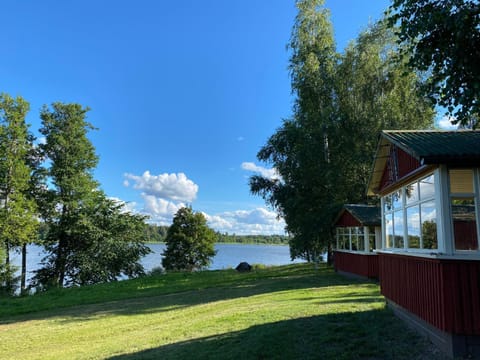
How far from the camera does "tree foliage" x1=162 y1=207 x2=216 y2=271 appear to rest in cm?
3666

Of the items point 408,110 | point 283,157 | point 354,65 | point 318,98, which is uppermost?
point 354,65

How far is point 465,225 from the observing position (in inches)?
219

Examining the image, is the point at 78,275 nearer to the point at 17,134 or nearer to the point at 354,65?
the point at 17,134

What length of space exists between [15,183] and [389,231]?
2227 centimetres

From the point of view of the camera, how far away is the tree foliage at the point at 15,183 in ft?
72.7

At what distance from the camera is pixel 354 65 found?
20703 mm

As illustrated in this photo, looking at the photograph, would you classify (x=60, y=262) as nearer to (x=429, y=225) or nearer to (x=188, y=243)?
(x=188, y=243)

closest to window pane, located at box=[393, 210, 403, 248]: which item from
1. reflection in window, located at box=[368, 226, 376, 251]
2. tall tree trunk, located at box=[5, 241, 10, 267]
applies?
reflection in window, located at box=[368, 226, 376, 251]

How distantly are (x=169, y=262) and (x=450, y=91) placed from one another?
3377 centimetres

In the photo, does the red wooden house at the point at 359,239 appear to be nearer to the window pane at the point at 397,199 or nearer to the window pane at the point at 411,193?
the window pane at the point at 397,199

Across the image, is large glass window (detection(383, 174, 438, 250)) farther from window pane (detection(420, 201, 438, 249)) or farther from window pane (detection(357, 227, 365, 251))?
window pane (detection(357, 227, 365, 251))

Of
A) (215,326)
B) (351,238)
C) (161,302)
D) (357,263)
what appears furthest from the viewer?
(351,238)

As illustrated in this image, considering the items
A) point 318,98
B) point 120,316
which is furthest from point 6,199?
point 318,98

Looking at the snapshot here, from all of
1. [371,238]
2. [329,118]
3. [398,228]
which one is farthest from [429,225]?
[329,118]
